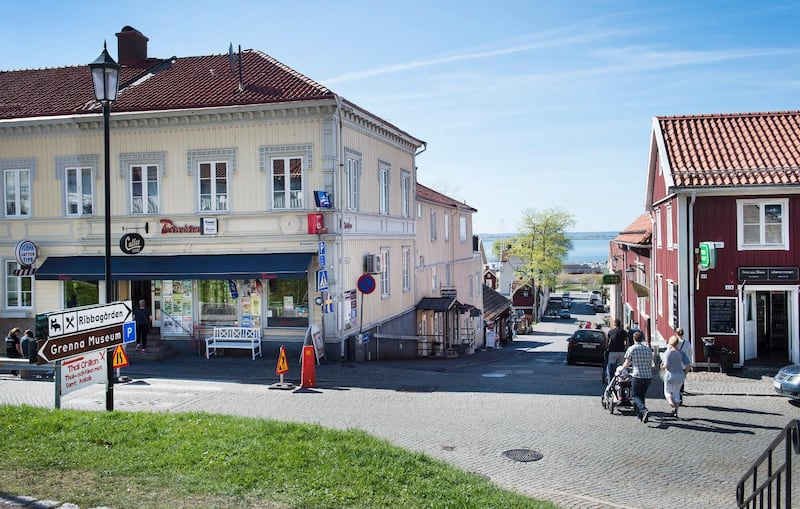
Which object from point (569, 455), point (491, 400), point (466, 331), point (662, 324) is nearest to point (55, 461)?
point (569, 455)

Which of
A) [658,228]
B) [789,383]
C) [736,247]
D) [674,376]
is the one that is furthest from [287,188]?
[658,228]

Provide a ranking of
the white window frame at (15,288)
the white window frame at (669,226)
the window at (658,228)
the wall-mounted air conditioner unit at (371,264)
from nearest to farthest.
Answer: the white window frame at (669,226) < the wall-mounted air conditioner unit at (371,264) < the white window frame at (15,288) < the window at (658,228)

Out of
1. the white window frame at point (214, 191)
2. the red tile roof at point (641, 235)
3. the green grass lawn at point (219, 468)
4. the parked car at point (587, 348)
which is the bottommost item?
the parked car at point (587, 348)

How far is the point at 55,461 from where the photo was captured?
25.7ft

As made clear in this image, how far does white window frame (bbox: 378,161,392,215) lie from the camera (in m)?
23.8

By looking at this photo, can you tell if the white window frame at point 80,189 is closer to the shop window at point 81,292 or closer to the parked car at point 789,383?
the shop window at point 81,292

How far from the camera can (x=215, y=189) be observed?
793 inches

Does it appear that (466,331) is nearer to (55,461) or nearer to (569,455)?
(569,455)

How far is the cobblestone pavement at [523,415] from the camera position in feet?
30.2

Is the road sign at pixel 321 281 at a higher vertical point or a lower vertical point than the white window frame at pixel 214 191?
lower

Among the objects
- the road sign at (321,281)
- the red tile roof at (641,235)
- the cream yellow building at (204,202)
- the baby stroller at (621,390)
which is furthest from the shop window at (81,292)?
the red tile roof at (641,235)

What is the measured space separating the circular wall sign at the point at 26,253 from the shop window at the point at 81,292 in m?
1.18

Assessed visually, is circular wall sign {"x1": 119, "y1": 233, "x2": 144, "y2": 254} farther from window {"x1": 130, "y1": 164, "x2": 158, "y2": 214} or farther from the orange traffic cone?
window {"x1": 130, "y1": 164, "x2": 158, "y2": 214}

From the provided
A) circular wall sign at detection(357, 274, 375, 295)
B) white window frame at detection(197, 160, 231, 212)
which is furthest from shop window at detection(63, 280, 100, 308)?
circular wall sign at detection(357, 274, 375, 295)
